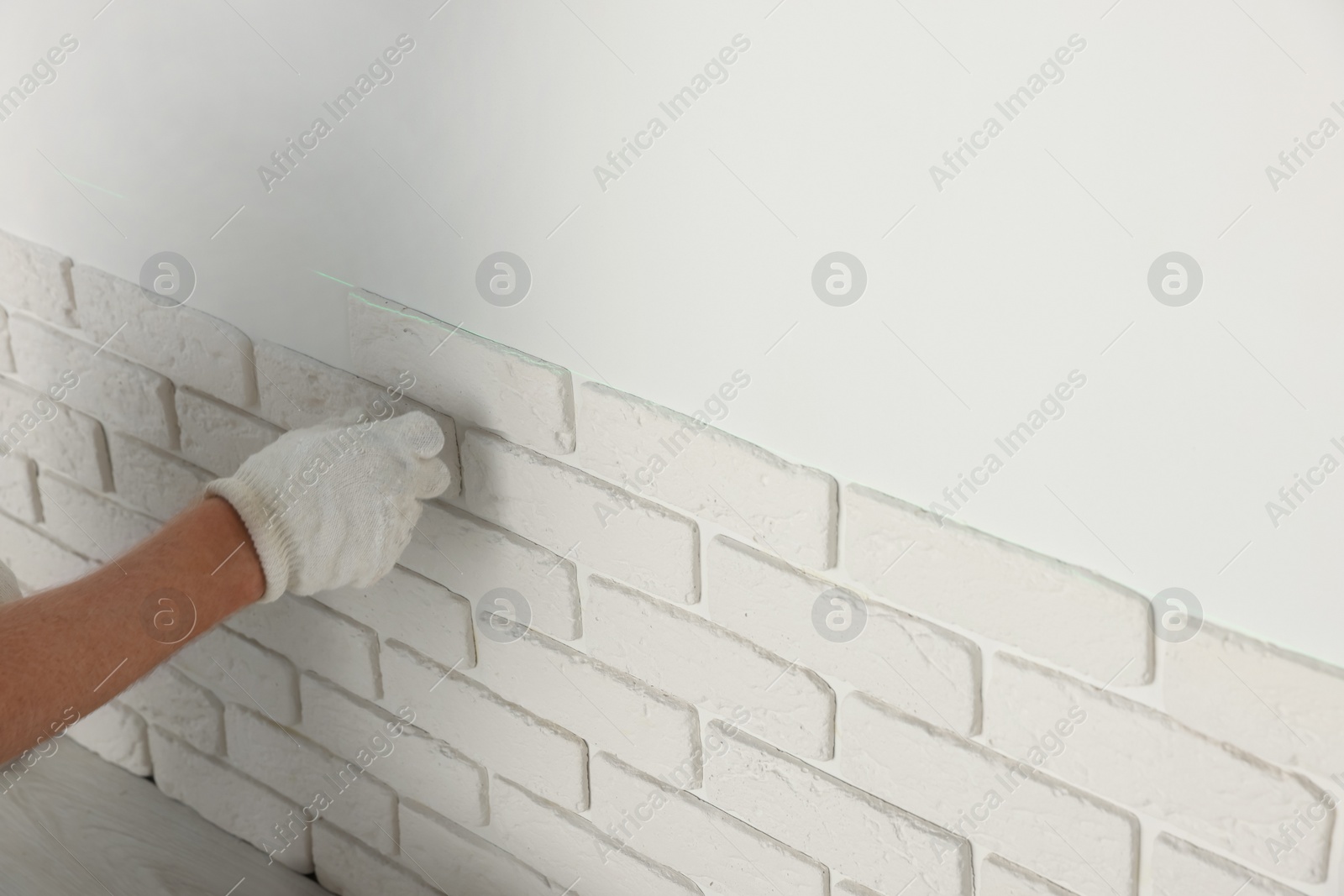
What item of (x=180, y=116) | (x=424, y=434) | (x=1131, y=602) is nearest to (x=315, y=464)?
(x=424, y=434)

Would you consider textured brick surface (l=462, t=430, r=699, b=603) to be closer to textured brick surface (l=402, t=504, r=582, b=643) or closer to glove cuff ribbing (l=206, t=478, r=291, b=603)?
textured brick surface (l=402, t=504, r=582, b=643)

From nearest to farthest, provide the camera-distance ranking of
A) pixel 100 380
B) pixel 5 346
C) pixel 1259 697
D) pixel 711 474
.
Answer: pixel 1259 697
pixel 711 474
pixel 100 380
pixel 5 346

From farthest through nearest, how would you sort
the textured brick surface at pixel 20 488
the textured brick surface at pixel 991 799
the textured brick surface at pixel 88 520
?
the textured brick surface at pixel 20 488, the textured brick surface at pixel 88 520, the textured brick surface at pixel 991 799

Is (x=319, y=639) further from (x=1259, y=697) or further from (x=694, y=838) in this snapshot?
(x=1259, y=697)

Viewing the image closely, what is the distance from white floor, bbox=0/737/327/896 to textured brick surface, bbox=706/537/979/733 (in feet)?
2.92

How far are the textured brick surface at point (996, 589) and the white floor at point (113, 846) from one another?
1043 millimetres

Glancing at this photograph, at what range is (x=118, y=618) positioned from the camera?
111 cm

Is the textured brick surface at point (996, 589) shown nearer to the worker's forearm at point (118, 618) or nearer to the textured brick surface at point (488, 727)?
the textured brick surface at point (488, 727)

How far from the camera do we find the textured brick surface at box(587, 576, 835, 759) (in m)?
1.12

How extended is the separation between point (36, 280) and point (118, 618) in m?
0.68

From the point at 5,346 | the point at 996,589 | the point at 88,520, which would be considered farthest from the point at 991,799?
the point at 5,346

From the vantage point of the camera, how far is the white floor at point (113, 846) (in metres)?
1.64

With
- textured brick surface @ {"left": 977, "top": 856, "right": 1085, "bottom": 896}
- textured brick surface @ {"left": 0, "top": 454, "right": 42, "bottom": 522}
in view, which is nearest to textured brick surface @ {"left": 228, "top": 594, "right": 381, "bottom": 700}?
textured brick surface @ {"left": 0, "top": 454, "right": 42, "bottom": 522}

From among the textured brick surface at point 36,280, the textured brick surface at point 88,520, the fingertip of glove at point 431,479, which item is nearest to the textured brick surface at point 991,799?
the fingertip of glove at point 431,479
